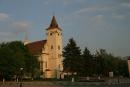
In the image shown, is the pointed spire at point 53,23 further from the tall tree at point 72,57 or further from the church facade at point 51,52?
the tall tree at point 72,57

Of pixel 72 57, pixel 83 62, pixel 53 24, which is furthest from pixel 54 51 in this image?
pixel 83 62

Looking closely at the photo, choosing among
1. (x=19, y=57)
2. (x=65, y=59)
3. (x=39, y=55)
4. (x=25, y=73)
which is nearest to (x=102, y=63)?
(x=65, y=59)

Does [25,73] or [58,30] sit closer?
[25,73]

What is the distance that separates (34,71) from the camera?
72.2 meters

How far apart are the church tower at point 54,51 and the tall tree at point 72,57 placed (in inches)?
463

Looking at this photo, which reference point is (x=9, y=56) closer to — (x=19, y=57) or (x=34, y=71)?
(x=19, y=57)

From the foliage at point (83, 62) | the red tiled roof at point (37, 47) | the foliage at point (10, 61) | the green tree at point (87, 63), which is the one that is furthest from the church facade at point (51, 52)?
the foliage at point (10, 61)

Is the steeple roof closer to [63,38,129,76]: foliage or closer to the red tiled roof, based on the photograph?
the red tiled roof

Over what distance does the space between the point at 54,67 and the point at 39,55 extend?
633 centimetres

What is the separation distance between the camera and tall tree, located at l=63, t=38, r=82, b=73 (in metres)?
72.5

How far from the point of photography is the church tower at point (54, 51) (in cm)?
8662

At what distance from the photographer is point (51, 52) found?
292 feet

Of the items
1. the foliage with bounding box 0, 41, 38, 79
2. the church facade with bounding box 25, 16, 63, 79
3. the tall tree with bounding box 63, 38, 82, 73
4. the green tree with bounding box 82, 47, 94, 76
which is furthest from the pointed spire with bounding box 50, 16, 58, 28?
the foliage with bounding box 0, 41, 38, 79

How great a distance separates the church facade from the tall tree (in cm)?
1189
